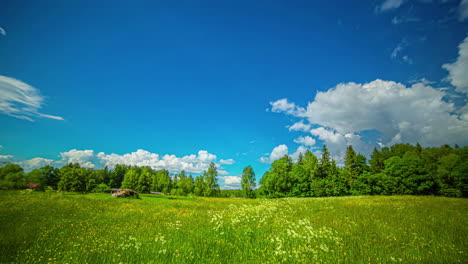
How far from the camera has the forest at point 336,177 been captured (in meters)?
42.1

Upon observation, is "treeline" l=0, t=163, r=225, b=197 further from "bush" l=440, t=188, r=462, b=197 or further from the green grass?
"bush" l=440, t=188, r=462, b=197

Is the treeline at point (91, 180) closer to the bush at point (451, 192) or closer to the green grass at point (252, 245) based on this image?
the green grass at point (252, 245)

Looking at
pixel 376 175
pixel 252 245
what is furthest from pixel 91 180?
pixel 376 175

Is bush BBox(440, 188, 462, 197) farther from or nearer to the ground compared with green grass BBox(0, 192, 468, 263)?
nearer to the ground

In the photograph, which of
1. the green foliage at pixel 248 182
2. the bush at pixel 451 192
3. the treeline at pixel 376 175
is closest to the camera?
the bush at pixel 451 192

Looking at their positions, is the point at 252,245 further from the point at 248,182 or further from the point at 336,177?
the point at 248,182

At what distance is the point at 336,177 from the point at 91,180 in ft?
282

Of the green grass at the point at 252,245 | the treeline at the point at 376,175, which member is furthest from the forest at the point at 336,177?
the green grass at the point at 252,245

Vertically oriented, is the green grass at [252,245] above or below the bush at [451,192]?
above

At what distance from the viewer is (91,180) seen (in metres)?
65.6

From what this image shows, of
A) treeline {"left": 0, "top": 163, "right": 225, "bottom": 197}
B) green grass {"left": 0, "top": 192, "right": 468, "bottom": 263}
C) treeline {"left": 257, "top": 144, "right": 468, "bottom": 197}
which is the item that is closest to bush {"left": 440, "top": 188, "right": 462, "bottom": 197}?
treeline {"left": 257, "top": 144, "right": 468, "bottom": 197}

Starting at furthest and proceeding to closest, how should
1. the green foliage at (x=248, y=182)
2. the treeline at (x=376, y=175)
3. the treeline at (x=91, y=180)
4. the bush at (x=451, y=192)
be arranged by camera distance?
the green foliage at (x=248, y=182)
the treeline at (x=376, y=175)
the bush at (x=451, y=192)
the treeline at (x=91, y=180)

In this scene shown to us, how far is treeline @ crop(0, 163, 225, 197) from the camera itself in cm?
3111

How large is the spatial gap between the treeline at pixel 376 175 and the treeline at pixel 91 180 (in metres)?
28.7
